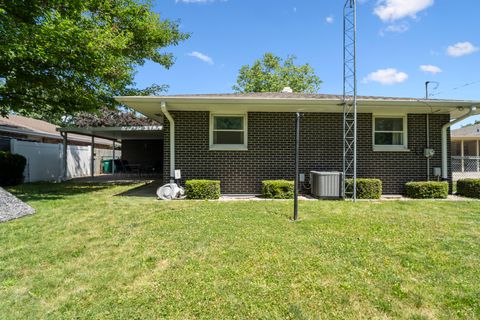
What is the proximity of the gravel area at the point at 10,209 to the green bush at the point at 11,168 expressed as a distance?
19.7ft

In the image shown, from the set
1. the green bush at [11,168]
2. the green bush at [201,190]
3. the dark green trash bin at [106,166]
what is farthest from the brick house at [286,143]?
the dark green trash bin at [106,166]

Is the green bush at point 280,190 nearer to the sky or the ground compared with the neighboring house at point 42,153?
nearer to the ground

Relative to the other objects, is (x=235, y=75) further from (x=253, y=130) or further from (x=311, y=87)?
(x=253, y=130)

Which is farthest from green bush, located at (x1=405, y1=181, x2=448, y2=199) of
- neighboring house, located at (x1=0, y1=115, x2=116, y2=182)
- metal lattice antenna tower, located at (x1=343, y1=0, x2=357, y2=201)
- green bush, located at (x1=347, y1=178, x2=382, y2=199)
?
neighboring house, located at (x1=0, y1=115, x2=116, y2=182)

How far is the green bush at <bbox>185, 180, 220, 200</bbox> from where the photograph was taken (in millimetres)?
7992

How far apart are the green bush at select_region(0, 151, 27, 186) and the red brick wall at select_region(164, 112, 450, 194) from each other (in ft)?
Answer: 24.0

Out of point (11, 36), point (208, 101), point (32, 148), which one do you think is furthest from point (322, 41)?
point (32, 148)

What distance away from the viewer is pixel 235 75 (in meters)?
36.2

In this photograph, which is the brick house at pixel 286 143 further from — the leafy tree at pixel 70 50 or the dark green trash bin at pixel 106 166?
the dark green trash bin at pixel 106 166

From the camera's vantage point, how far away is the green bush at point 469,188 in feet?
27.5

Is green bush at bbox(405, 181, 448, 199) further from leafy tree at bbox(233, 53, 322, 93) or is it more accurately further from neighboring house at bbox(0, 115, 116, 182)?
leafy tree at bbox(233, 53, 322, 93)

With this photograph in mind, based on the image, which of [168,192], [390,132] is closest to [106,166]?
[168,192]

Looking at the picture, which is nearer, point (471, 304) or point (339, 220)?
point (471, 304)

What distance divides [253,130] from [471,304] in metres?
6.91
